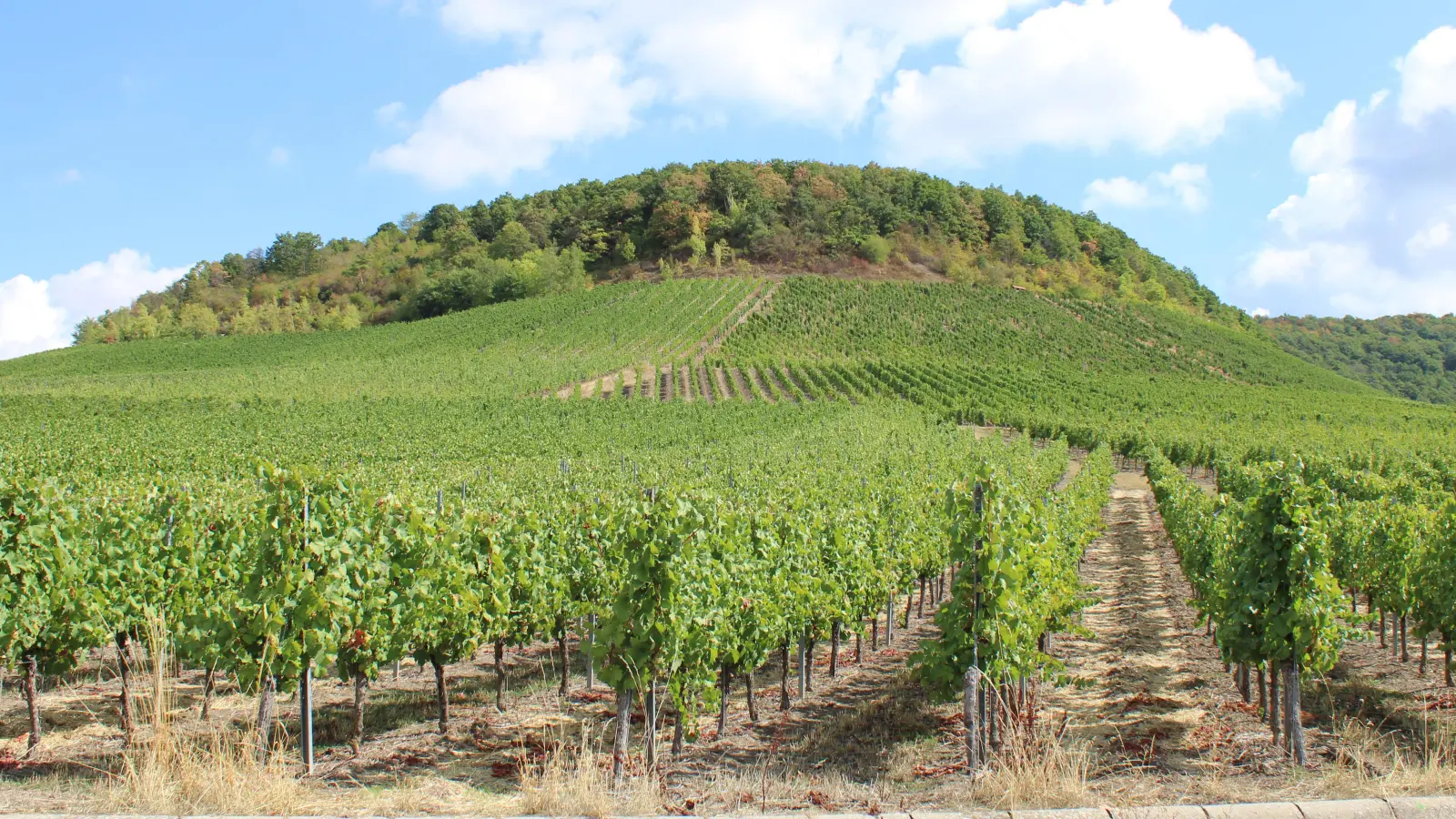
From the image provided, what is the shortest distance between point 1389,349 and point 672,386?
153m

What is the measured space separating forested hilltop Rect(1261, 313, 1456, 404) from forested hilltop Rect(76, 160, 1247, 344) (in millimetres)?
37002

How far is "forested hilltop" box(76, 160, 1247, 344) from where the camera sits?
320ft

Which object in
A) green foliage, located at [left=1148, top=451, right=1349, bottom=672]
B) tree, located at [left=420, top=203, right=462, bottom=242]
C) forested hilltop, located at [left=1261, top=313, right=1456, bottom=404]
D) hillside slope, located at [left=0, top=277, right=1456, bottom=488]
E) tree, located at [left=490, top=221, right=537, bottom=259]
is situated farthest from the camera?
forested hilltop, located at [left=1261, top=313, right=1456, bottom=404]

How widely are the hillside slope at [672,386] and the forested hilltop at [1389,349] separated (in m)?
56.7

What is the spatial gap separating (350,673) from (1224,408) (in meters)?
60.6

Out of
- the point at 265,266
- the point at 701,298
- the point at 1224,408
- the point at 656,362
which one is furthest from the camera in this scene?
the point at 265,266

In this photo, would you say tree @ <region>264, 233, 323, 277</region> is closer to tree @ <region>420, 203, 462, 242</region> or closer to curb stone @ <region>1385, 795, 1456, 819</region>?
tree @ <region>420, 203, 462, 242</region>

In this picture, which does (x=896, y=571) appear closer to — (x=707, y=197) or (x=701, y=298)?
(x=701, y=298)

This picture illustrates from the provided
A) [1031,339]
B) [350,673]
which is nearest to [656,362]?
[1031,339]

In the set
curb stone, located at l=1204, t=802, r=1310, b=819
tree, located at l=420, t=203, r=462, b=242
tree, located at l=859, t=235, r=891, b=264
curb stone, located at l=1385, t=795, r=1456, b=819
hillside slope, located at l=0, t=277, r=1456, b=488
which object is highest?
tree, located at l=420, t=203, r=462, b=242

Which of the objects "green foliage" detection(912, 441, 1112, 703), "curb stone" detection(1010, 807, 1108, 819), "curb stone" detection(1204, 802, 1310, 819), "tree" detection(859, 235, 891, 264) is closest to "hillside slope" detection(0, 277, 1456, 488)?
"green foliage" detection(912, 441, 1112, 703)

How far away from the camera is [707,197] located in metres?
120

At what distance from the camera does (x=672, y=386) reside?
5938cm

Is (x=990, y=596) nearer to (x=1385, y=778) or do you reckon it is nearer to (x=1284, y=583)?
(x=1284, y=583)
